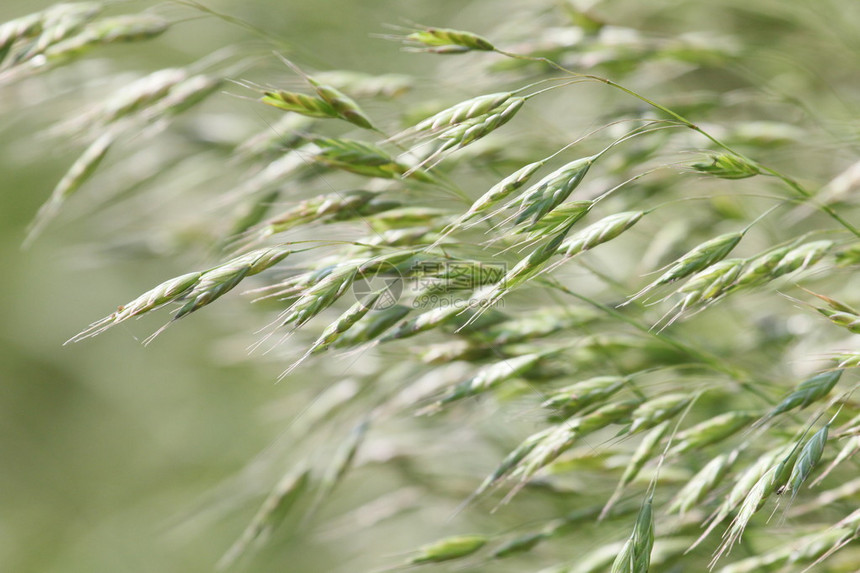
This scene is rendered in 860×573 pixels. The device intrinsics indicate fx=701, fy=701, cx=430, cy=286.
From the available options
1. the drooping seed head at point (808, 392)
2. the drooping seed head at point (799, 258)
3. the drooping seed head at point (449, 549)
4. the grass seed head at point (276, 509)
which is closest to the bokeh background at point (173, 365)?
the grass seed head at point (276, 509)

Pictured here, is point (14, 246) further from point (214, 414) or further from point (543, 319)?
point (543, 319)

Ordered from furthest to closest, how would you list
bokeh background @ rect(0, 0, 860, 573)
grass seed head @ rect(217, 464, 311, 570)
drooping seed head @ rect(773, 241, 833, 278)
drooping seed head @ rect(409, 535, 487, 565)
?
bokeh background @ rect(0, 0, 860, 573) < grass seed head @ rect(217, 464, 311, 570) < drooping seed head @ rect(409, 535, 487, 565) < drooping seed head @ rect(773, 241, 833, 278)

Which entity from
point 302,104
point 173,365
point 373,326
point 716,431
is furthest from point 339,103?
point 173,365

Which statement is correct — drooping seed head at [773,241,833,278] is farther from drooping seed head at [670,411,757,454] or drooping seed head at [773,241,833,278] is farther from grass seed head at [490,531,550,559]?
grass seed head at [490,531,550,559]

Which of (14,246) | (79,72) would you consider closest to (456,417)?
(79,72)

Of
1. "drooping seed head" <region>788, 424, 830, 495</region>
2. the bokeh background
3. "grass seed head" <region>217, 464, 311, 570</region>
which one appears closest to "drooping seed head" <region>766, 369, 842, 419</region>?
"drooping seed head" <region>788, 424, 830, 495</region>

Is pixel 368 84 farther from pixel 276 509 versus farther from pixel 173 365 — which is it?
pixel 173 365

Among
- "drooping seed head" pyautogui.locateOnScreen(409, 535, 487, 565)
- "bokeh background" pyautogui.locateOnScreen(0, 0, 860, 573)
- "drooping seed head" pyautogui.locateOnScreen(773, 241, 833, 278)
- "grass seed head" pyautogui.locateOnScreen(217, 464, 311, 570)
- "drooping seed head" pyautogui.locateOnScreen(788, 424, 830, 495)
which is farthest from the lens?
"bokeh background" pyautogui.locateOnScreen(0, 0, 860, 573)

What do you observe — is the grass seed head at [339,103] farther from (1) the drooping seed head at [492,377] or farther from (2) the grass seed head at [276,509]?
(2) the grass seed head at [276,509]
